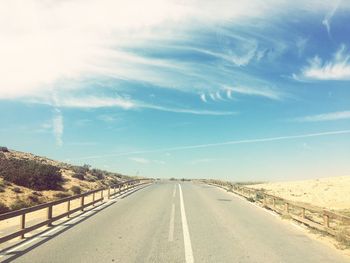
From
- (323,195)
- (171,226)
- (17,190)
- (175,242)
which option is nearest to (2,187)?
(17,190)

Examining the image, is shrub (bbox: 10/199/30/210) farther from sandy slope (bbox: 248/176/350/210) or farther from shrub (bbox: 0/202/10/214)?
sandy slope (bbox: 248/176/350/210)

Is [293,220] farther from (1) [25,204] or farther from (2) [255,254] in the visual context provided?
(1) [25,204]

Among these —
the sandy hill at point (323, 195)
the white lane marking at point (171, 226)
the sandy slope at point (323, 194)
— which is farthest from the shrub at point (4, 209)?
the sandy slope at point (323, 194)

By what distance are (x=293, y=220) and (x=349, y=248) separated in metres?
6.35

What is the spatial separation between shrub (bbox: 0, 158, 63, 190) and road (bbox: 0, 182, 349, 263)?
51.8ft

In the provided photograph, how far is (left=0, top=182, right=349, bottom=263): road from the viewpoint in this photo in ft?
31.7

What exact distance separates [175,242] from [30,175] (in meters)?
23.3

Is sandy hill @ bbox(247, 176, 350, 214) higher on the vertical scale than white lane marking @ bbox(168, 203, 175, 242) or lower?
higher

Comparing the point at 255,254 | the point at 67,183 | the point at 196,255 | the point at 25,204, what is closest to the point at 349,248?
the point at 255,254

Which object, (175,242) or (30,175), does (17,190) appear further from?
(175,242)

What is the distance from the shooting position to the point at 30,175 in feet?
105

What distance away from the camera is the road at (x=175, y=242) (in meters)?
9.67

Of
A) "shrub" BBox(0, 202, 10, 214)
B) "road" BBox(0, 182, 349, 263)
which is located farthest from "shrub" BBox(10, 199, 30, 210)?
"road" BBox(0, 182, 349, 263)

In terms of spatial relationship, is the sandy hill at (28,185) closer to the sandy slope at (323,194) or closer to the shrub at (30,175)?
the shrub at (30,175)
